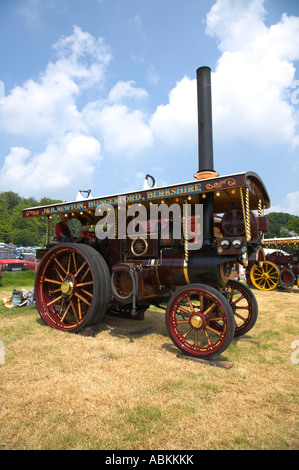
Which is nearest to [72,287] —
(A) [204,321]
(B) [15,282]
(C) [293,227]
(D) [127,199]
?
(D) [127,199]

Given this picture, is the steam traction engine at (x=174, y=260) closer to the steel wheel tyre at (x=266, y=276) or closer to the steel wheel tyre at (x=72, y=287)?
the steel wheel tyre at (x=72, y=287)

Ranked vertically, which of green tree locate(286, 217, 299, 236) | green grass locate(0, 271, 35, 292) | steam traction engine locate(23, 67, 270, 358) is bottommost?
green grass locate(0, 271, 35, 292)

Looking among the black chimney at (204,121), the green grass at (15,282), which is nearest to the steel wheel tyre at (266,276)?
the black chimney at (204,121)

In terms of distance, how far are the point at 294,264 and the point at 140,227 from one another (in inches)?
405

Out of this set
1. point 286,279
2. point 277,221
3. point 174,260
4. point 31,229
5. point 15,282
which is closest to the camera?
point 174,260

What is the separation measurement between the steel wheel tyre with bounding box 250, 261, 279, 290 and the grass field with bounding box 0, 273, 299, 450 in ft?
26.0

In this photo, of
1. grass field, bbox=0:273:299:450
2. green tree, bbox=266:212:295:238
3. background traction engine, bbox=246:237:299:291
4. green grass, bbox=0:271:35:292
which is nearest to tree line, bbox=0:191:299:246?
green tree, bbox=266:212:295:238

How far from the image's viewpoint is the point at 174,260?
4.52 meters

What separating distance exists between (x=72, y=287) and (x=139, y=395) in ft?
8.22

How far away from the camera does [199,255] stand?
4.31 m

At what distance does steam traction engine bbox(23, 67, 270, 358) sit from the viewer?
12.4ft

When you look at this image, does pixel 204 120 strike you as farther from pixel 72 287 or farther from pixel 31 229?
pixel 31 229

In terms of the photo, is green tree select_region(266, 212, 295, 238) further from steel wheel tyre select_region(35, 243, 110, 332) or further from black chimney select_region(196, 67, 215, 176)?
steel wheel tyre select_region(35, 243, 110, 332)

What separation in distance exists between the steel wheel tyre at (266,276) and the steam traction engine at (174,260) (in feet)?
25.6
